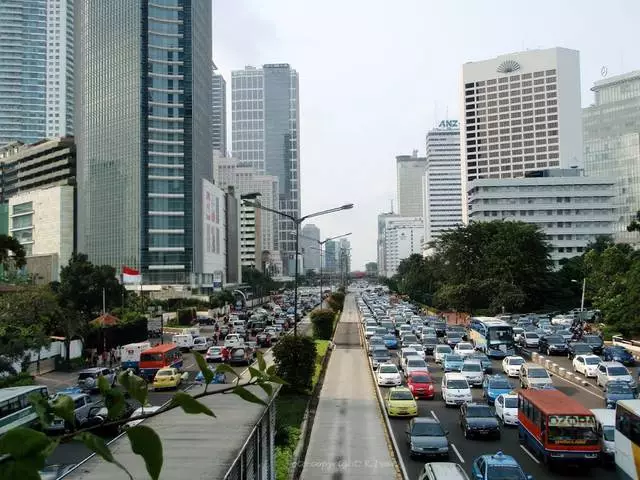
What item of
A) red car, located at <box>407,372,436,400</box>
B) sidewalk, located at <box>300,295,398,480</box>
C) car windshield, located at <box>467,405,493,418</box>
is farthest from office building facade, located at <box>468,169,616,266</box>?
car windshield, located at <box>467,405,493,418</box>

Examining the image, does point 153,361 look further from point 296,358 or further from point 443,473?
point 443,473

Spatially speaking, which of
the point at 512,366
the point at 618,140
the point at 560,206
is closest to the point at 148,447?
the point at 512,366

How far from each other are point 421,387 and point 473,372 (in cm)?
474

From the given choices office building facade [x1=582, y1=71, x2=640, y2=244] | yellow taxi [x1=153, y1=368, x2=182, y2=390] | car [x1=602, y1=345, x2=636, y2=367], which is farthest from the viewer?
office building facade [x1=582, y1=71, x2=640, y2=244]

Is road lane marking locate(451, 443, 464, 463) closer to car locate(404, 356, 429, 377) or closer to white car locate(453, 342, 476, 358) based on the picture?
car locate(404, 356, 429, 377)

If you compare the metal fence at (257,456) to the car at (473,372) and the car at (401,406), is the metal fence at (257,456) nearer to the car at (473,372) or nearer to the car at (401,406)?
the car at (401,406)

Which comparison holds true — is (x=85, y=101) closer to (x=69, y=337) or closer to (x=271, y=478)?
(x=69, y=337)

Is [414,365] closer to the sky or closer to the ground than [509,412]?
closer to the sky

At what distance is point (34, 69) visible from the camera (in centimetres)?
18925

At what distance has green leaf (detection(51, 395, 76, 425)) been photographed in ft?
8.80

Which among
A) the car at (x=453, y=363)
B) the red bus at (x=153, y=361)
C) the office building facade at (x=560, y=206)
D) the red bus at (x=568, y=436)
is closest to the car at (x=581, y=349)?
the car at (x=453, y=363)

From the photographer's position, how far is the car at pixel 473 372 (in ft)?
104

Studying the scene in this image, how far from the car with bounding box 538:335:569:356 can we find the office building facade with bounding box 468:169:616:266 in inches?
3043

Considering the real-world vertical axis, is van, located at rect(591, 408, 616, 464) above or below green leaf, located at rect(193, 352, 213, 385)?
below
